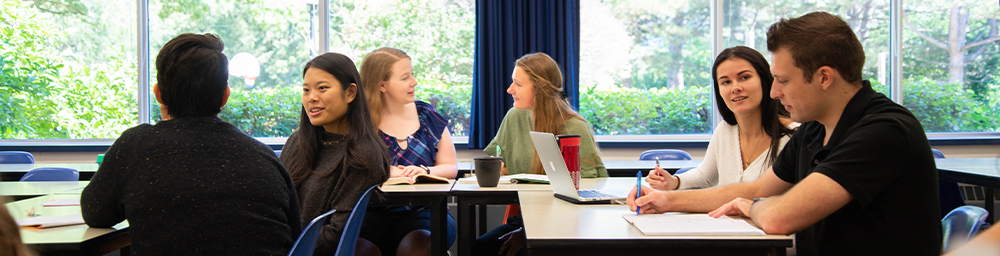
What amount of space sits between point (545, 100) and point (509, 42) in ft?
7.69


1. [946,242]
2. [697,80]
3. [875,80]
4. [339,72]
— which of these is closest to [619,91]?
[697,80]

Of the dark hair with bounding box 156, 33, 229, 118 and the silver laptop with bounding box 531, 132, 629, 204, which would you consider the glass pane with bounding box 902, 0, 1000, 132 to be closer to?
the silver laptop with bounding box 531, 132, 629, 204

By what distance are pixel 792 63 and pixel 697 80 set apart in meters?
4.20

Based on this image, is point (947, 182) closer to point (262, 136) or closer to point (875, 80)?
point (875, 80)

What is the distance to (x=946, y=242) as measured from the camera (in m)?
1.26

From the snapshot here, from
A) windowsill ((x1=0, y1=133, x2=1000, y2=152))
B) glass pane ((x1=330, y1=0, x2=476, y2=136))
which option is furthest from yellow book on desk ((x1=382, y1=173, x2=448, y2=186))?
glass pane ((x1=330, y1=0, x2=476, y2=136))

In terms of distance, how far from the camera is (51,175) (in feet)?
10.0

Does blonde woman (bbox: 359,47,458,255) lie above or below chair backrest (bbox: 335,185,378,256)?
above

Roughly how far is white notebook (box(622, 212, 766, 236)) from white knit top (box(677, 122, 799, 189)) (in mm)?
685

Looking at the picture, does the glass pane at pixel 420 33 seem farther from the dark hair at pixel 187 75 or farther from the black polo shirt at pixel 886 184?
the black polo shirt at pixel 886 184

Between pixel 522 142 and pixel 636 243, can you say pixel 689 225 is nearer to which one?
pixel 636 243

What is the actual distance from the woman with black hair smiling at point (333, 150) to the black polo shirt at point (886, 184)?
1.22 metres

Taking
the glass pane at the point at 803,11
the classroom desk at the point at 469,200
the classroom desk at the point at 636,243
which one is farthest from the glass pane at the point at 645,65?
the classroom desk at the point at 636,243

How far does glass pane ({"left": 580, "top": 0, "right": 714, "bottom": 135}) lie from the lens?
525cm
